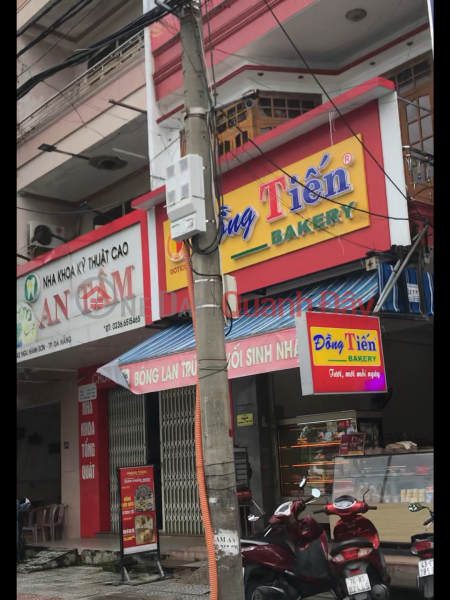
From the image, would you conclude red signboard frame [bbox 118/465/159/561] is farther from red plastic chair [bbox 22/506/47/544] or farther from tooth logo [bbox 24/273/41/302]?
red plastic chair [bbox 22/506/47/544]

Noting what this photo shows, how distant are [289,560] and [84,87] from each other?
12.3 metres

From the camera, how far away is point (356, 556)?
699 centimetres

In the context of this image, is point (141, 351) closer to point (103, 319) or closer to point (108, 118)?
point (103, 319)

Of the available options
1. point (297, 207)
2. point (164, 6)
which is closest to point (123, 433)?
point (297, 207)

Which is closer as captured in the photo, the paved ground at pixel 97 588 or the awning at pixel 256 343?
the awning at pixel 256 343

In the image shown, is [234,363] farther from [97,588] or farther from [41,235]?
[41,235]

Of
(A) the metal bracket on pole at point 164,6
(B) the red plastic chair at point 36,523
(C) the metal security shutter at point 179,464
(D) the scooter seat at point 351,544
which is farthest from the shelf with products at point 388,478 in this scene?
(B) the red plastic chair at point 36,523

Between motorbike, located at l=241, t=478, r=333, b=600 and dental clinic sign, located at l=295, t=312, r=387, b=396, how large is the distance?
4.21 ft

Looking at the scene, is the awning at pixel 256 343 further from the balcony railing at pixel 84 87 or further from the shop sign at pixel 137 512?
the balcony railing at pixel 84 87

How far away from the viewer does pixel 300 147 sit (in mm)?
10648

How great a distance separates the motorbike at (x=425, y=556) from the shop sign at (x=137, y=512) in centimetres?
513

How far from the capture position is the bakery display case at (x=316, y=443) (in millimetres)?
11773
